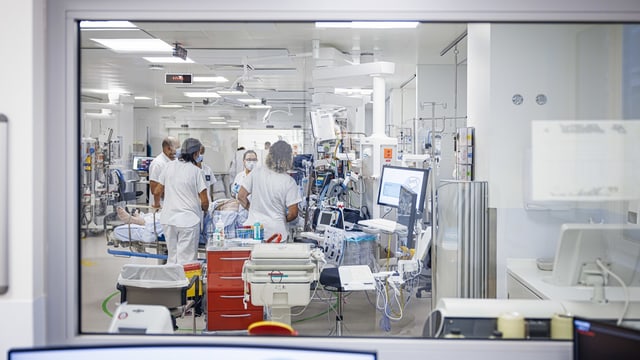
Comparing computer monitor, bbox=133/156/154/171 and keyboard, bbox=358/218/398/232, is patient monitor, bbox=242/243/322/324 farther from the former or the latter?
computer monitor, bbox=133/156/154/171

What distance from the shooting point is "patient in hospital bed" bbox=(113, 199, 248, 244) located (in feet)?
16.9

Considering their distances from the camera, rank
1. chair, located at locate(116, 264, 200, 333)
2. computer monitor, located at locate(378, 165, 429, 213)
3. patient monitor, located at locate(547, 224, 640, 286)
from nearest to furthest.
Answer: patient monitor, located at locate(547, 224, 640, 286) → chair, located at locate(116, 264, 200, 333) → computer monitor, located at locate(378, 165, 429, 213)

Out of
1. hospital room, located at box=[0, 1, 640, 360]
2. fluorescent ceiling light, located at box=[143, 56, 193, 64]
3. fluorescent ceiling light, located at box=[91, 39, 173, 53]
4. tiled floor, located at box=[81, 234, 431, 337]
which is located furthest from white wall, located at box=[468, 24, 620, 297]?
fluorescent ceiling light, located at box=[143, 56, 193, 64]

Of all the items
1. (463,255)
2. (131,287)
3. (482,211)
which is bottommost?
(131,287)

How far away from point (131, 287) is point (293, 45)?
428 centimetres

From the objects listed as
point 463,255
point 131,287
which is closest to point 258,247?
point 131,287

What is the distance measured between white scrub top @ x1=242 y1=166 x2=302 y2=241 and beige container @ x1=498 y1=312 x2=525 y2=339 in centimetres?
283

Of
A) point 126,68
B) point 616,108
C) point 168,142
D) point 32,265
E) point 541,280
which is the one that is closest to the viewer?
point 32,265

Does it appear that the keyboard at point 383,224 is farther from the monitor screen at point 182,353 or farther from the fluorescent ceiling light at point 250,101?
the fluorescent ceiling light at point 250,101

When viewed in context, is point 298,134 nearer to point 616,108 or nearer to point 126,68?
point 126,68

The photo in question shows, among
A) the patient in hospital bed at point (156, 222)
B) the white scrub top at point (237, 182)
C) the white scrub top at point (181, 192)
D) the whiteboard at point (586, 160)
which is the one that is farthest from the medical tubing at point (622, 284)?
the white scrub top at point (237, 182)

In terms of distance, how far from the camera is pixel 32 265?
184cm

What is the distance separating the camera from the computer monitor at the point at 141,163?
7.65 m

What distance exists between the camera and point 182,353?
146cm
